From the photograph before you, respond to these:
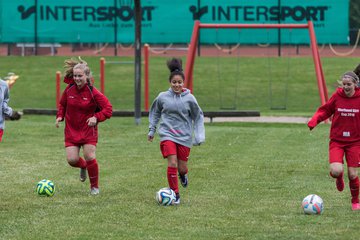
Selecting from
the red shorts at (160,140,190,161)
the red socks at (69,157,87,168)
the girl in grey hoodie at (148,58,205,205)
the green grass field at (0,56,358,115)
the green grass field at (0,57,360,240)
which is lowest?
the green grass field at (0,56,358,115)

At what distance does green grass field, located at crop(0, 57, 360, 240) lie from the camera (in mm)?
9438

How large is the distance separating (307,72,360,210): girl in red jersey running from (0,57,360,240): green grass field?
18.8 inches

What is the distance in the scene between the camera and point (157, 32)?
1297 inches

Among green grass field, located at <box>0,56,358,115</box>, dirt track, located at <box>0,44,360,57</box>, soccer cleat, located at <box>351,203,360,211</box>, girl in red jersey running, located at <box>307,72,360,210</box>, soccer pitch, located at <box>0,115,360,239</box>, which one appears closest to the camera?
soccer pitch, located at <box>0,115,360,239</box>

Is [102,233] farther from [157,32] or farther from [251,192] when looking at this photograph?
[157,32]

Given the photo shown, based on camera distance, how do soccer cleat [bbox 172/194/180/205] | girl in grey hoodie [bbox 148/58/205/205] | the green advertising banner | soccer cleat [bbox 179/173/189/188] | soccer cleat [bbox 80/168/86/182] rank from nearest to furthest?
1. soccer cleat [bbox 172/194/180/205]
2. girl in grey hoodie [bbox 148/58/205/205]
3. soccer cleat [bbox 179/173/189/188]
4. soccer cleat [bbox 80/168/86/182]
5. the green advertising banner

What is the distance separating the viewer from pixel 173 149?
1127cm

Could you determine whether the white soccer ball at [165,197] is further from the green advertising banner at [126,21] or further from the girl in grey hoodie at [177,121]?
the green advertising banner at [126,21]

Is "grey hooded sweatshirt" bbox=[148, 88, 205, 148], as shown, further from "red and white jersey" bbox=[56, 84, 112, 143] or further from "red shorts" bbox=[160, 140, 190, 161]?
"red and white jersey" bbox=[56, 84, 112, 143]

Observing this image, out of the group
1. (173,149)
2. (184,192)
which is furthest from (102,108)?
(184,192)

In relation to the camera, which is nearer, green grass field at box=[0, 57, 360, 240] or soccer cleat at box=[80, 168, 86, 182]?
green grass field at box=[0, 57, 360, 240]

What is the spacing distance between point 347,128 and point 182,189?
2.54m

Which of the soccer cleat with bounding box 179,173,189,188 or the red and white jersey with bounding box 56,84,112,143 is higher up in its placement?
the red and white jersey with bounding box 56,84,112,143

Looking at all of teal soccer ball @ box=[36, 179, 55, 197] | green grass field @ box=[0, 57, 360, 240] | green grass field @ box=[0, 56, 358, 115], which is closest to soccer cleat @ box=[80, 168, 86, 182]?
green grass field @ box=[0, 57, 360, 240]
